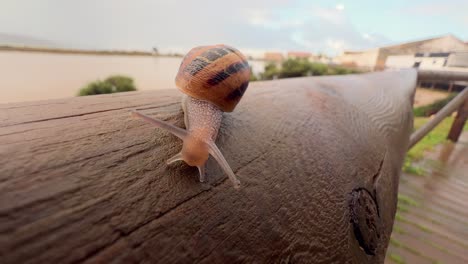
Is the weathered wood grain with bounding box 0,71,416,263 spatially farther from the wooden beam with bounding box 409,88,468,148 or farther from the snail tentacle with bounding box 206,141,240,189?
the wooden beam with bounding box 409,88,468,148

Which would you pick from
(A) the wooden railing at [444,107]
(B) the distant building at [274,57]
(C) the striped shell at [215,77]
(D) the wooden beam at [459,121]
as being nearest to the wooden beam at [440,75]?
(A) the wooden railing at [444,107]

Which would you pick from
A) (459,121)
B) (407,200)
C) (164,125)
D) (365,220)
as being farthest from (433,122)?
(164,125)

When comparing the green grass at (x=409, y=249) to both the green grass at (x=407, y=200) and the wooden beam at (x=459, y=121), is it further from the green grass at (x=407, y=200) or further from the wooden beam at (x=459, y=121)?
the wooden beam at (x=459, y=121)

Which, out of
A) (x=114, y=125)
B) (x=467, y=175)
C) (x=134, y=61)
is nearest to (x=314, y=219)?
(x=114, y=125)

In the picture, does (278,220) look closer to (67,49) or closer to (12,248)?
(12,248)

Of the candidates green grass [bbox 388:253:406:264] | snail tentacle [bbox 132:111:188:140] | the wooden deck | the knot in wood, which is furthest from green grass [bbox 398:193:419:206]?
snail tentacle [bbox 132:111:188:140]
